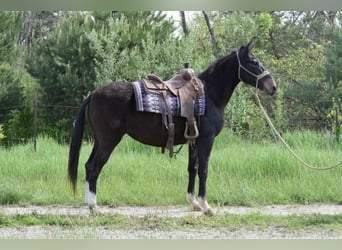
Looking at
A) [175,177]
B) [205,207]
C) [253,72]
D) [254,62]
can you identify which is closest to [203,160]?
[205,207]

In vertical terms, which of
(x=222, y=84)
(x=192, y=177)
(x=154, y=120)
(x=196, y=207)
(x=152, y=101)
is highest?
(x=222, y=84)

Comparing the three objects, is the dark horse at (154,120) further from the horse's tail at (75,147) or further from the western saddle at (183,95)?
the western saddle at (183,95)

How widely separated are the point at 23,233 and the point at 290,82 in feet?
35.2

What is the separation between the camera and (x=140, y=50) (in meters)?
13.0

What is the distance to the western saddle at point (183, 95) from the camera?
593 cm

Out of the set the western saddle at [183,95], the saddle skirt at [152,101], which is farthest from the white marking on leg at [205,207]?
the saddle skirt at [152,101]

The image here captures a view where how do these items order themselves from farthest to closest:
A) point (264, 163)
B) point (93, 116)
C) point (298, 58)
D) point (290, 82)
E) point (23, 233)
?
point (298, 58)
point (290, 82)
point (264, 163)
point (93, 116)
point (23, 233)

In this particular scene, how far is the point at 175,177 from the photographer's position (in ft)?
25.0

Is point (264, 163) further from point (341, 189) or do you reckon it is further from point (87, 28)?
point (87, 28)

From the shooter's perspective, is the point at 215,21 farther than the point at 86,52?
Yes

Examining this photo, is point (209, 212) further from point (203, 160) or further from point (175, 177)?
point (175, 177)

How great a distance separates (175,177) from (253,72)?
7.19 feet

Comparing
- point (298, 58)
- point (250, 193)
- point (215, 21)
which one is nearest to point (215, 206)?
point (250, 193)

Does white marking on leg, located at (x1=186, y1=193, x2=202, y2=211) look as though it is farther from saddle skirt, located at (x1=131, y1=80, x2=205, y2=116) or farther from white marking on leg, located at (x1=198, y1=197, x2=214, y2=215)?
saddle skirt, located at (x1=131, y1=80, x2=205, y2=116)
